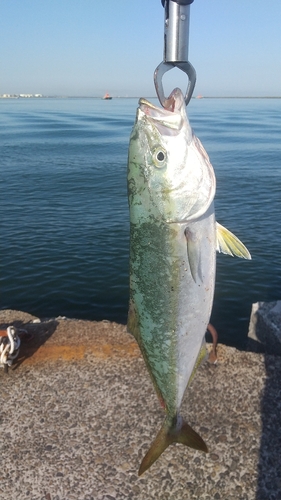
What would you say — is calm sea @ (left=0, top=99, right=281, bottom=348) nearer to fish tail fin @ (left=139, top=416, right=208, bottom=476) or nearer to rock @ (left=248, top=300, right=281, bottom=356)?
rock @ (left=248, top=300, right=281, bottom=356)

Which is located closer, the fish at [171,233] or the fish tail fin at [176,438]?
the fish at [171,233]

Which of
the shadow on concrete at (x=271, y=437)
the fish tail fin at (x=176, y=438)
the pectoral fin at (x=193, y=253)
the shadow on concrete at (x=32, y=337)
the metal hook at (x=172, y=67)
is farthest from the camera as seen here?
the shadow on concrete at (x=32, y=337)

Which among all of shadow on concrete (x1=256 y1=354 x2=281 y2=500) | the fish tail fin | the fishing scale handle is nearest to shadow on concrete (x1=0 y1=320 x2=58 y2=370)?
the fish tail fin

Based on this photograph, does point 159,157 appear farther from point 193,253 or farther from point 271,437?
point 271,437

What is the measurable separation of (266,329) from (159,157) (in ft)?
17.4

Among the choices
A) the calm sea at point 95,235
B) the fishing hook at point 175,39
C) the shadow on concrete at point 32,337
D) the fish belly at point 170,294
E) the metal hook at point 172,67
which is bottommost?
the calm sea at point 95,235

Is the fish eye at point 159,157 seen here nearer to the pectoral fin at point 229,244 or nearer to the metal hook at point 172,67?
the metal hook at point 172,67

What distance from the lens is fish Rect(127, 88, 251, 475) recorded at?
2.87 m

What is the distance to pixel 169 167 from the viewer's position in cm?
290

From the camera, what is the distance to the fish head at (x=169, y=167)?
9.34ft

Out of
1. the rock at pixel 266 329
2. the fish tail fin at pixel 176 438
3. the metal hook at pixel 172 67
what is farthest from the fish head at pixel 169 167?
the rock at pixel 266 329

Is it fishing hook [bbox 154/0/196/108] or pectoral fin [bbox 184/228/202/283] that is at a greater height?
fishing hook [bbox 154/0/196/108]

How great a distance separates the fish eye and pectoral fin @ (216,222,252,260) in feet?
2.24

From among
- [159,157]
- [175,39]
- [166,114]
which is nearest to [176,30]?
[175,39]
